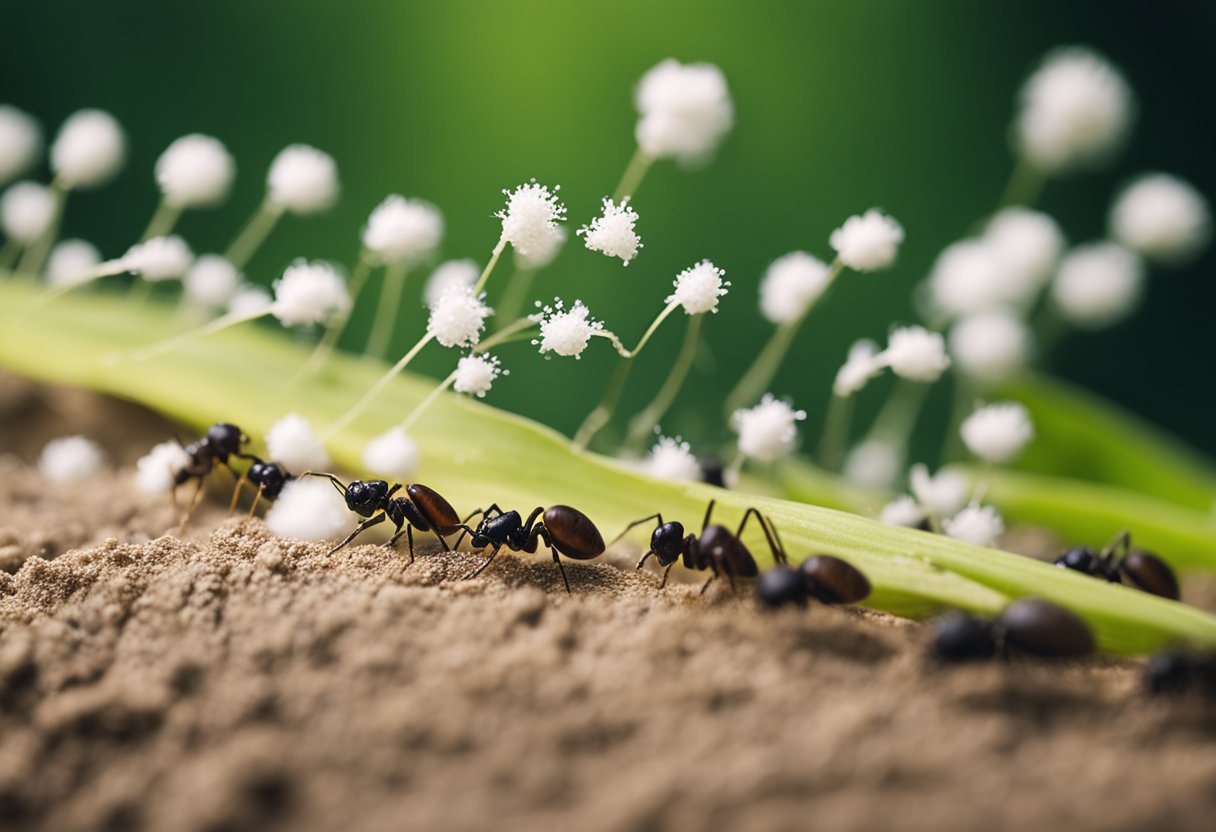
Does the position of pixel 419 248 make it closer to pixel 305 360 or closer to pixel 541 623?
pixel 305 360

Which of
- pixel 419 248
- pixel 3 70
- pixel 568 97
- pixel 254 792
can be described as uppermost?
pixel 568 97

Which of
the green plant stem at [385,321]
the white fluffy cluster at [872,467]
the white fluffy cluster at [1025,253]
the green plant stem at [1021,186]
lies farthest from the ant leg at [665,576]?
the green plant stem at [1021,186]

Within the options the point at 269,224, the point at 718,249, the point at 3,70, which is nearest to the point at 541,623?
the point at 718,249

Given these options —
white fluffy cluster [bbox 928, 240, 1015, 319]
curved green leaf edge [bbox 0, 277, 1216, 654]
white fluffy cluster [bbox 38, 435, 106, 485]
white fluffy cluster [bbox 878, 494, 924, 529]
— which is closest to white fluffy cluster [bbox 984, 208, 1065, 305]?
white fluffy cluster [bbox 928, 240, 1015, 319]

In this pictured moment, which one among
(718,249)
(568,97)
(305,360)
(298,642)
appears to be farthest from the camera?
(568,97)

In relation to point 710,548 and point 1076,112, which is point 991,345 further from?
point 710,548

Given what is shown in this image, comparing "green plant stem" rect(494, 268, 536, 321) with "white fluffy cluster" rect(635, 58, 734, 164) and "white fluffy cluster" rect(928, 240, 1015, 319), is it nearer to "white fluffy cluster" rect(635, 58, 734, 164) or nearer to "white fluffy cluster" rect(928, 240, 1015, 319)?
"white fluffy cluster" rect(635, 58, 734, 164)

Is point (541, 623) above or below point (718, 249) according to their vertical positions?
below
